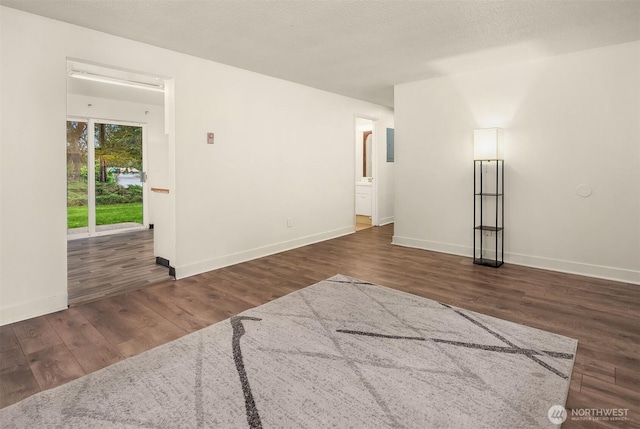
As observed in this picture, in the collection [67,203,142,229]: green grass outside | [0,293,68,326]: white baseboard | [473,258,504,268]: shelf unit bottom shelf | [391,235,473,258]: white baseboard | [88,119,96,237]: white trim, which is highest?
[88,119,96,237]: white trim

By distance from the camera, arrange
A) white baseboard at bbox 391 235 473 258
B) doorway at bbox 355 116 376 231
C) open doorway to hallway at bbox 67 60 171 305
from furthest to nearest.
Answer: doorway at bbox 355 116 376 231 < white baseboard at bbox 391 235 473 258 < open doorway to hallway at bbox 67 60 171 305

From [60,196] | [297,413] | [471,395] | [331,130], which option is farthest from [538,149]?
[60,196]

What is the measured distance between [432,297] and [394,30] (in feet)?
8.23

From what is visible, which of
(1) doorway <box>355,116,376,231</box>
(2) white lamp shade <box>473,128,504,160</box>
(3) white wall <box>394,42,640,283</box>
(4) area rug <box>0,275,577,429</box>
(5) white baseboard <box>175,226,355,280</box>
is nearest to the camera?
(4) area rug <box>0,275,577,429</box>

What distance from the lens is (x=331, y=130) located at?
5.93m

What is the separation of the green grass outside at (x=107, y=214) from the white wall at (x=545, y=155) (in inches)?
221

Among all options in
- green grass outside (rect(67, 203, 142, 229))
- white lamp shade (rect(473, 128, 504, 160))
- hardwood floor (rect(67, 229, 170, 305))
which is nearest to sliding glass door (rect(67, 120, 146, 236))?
green grass outside (rect(67, 203, 142, 229))

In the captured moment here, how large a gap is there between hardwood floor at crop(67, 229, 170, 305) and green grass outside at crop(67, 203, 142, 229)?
48 cm

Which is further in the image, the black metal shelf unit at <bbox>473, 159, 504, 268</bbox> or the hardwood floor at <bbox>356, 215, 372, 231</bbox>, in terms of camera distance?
the hardwood floor at <bbox>356, 215, 372, 231</bbox>

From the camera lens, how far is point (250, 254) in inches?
186

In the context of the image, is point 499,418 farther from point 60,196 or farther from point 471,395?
point 60,196

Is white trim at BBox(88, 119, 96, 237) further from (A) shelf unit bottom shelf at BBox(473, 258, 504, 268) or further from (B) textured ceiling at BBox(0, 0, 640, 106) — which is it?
(A) shelf unit bottom shelf at BBox(473, 258, 504, 268)

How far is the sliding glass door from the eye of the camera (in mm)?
6383

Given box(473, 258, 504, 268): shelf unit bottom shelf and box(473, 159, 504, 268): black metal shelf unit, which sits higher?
box(473, 159, 504, 268): black metal shelf unit
